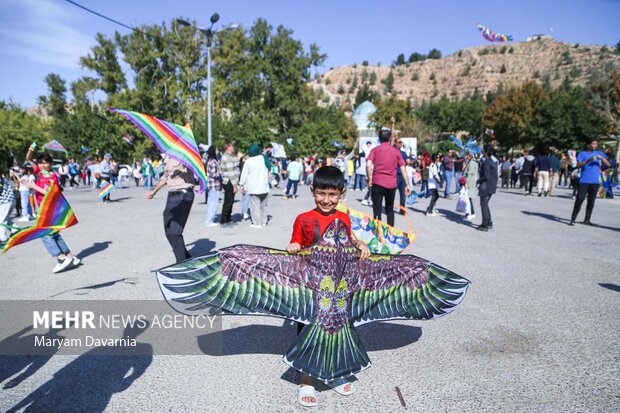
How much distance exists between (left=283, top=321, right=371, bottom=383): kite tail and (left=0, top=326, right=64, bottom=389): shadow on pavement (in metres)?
2.12

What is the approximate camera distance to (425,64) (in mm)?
143000

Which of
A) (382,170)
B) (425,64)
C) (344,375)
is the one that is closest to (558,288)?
(382,170)

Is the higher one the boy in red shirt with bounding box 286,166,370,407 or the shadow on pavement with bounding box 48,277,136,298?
the boy in red shirt with bounding box 286,166,370,407

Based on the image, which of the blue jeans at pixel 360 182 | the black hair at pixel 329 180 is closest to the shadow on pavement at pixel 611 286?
the black hair at pixel 329 180

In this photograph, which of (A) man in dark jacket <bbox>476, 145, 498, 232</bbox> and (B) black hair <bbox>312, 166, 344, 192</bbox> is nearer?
(B) black hair <bbox>312, 166, 344, 192</bbox>

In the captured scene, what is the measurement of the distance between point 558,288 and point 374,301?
3.70 m

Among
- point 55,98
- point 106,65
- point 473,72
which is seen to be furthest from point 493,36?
point 473,72

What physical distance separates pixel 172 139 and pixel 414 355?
3573 mm

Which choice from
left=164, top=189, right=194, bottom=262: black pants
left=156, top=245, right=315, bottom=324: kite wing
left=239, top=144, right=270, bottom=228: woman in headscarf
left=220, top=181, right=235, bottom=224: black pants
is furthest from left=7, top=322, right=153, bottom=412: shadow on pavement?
left=220, top=181, right=235, bottom=224: black pants

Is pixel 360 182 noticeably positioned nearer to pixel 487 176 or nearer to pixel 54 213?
pixel 487 176

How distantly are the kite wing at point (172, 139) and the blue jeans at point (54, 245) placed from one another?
8.10 ft

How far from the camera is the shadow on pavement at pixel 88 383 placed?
2656mm

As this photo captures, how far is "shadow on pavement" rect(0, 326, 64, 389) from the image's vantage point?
3.01m

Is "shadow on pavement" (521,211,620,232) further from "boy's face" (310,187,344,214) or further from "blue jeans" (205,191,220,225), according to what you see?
"boy's face" (310,187,344,214)
